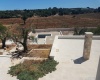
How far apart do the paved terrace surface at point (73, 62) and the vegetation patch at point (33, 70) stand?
0.41 meters

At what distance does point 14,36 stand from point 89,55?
7.97 m

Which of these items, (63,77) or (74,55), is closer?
(63,77)

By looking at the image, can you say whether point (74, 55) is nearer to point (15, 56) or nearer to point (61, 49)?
point (61, 49)

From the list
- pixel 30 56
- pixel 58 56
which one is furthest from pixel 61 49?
pixel 30 56

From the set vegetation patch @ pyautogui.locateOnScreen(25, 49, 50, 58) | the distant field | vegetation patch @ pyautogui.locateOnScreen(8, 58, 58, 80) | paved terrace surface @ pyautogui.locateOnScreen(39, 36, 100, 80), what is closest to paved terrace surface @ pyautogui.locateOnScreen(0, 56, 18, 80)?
vegetation patch @ pyautogui.locateOnScreen(8, 58, 58, 80)

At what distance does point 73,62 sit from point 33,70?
3206 mm

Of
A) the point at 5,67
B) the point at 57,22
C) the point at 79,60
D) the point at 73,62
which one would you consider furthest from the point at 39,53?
the point at 57,22

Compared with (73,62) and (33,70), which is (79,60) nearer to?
(73,62)

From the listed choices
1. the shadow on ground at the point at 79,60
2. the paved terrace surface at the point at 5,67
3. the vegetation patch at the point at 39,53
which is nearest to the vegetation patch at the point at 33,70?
the paved terrace surface at the point at 5,67

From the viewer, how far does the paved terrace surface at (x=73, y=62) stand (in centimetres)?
1114

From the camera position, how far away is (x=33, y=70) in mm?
11820

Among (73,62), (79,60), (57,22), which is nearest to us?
(73,62)

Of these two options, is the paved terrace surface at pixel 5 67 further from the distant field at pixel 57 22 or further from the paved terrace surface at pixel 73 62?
the distant field at pixel 57 22

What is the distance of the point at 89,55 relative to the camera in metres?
13.3
